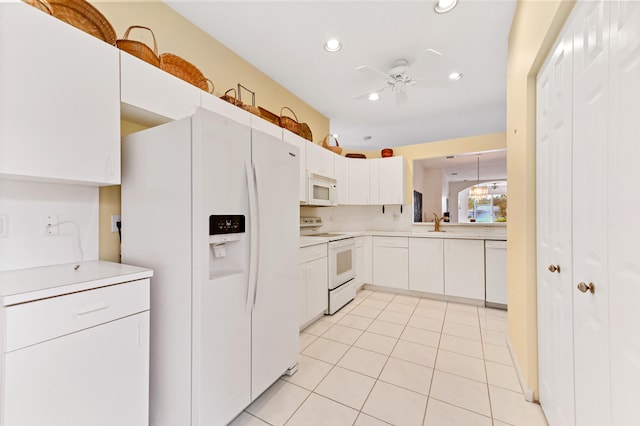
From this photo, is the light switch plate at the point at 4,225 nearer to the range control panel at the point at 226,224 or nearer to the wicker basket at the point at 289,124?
the range control panel at the point at 226,224

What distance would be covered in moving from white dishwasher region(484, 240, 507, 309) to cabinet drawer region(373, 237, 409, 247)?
102 centimetres

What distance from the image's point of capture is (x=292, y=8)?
2053 mm

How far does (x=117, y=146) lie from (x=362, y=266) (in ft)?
10.9

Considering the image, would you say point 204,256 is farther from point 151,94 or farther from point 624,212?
point 624,212

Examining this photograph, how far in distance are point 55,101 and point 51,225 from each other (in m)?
0.69

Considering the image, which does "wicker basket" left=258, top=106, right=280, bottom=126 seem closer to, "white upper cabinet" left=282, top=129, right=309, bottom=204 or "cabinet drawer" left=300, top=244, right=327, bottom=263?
"white upper cabinet" left=282, top=129, right=309, bottom=204

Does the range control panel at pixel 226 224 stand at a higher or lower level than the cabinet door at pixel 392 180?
lower

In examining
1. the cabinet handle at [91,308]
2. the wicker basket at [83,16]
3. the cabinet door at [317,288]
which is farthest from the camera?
the cabinet door at [317,288]

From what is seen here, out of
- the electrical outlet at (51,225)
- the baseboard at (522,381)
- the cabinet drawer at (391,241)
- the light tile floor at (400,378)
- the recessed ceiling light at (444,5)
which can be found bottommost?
the light tile floor at (400,378)

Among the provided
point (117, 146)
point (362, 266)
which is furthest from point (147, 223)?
point (362, 266)

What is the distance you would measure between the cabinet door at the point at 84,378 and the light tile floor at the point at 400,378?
0.62m

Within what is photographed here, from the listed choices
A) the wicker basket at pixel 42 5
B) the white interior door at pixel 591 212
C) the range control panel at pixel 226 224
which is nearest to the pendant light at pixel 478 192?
the white interior door at pixel 591 212

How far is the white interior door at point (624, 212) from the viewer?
71 cm

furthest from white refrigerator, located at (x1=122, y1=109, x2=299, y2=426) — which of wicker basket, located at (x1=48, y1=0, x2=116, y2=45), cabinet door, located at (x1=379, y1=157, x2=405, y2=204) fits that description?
cabinet door, located at (x1=379, y1=157, x2=405, y2=204)
